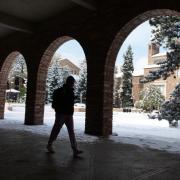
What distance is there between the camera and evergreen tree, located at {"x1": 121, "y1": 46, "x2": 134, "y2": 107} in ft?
159

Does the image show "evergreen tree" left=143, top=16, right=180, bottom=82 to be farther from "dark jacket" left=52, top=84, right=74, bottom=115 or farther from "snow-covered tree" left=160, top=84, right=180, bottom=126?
"dark jacket" left=52, top=84, right=74, bottom=115

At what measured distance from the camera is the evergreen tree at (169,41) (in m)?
12.2

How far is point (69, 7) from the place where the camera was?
1080cm

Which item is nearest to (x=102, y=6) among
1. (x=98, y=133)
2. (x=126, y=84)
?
(x=98, y=133)

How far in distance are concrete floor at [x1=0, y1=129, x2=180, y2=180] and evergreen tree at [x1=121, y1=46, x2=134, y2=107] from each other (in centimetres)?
4105

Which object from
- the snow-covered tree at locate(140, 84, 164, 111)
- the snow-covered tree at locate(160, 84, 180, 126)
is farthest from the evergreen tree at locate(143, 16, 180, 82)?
the snow-covered tree at locate(140, 84, 164, 111)

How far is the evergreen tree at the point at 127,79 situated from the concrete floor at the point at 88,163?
41.0 m

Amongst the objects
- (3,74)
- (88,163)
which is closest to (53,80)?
(3,74)

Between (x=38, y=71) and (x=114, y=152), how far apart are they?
23.1 feet

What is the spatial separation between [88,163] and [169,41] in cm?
854

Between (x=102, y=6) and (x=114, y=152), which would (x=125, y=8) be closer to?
(x=102, y=6)

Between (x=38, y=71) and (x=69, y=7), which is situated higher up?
(x=69, y=7)

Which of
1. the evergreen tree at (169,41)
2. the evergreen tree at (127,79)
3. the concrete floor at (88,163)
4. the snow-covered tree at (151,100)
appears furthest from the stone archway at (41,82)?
the evergreen tree at (127,79)

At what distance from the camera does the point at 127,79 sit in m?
50.2
